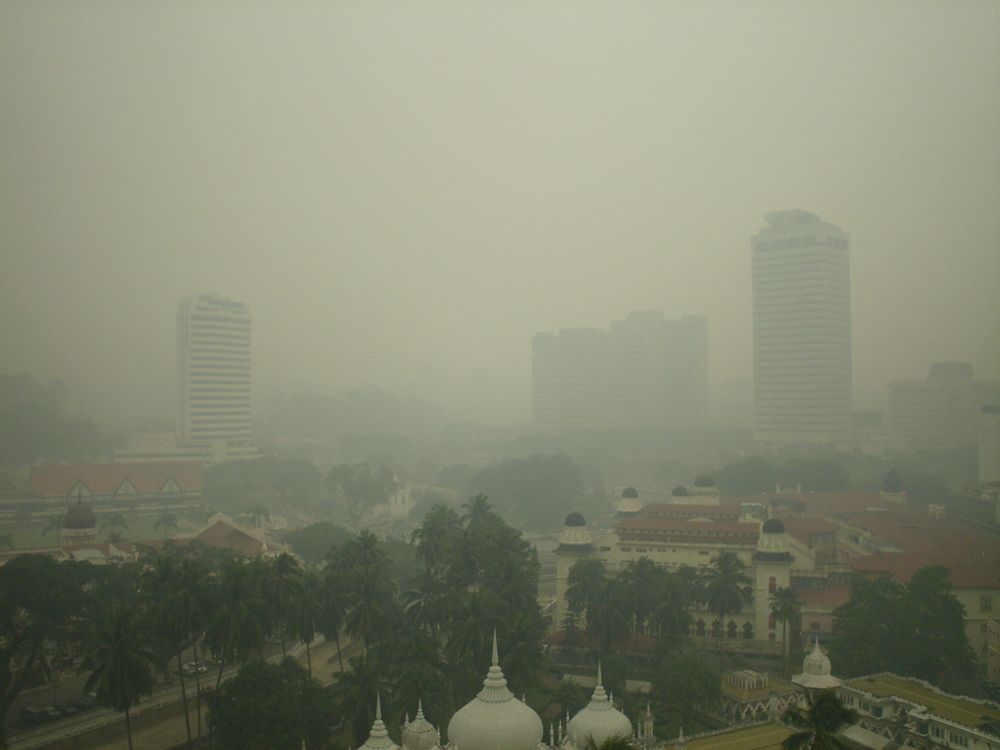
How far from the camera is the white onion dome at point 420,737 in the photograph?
587 inches

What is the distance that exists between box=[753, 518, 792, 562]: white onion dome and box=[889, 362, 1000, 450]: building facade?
64.6 ft

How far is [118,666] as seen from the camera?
18.0m

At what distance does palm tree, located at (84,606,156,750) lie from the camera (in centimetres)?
1795

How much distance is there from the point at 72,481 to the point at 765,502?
44.4m

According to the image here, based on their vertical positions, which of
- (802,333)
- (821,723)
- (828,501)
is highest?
(802,333)

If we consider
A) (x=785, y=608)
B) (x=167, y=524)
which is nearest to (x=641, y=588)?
(x=785, y=608)

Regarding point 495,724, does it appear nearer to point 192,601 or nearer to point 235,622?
point 235,622

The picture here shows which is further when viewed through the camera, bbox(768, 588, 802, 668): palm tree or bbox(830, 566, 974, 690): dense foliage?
bbox(768, 588, 802, 668): palm tree

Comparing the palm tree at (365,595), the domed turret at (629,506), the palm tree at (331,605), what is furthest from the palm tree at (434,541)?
the domed turret at (629,506)

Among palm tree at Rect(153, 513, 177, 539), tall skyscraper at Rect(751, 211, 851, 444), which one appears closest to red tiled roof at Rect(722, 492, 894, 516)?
tall skyscraper at Rect(751, 211, 851, 444)

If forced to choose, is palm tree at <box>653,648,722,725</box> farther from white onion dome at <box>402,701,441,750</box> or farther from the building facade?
the building facade

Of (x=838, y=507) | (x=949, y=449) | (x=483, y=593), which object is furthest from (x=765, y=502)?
(x=483, y=593)

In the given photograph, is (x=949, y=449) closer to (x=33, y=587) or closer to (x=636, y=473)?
(x=636, y=473)

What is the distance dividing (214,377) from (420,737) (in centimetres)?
6878
